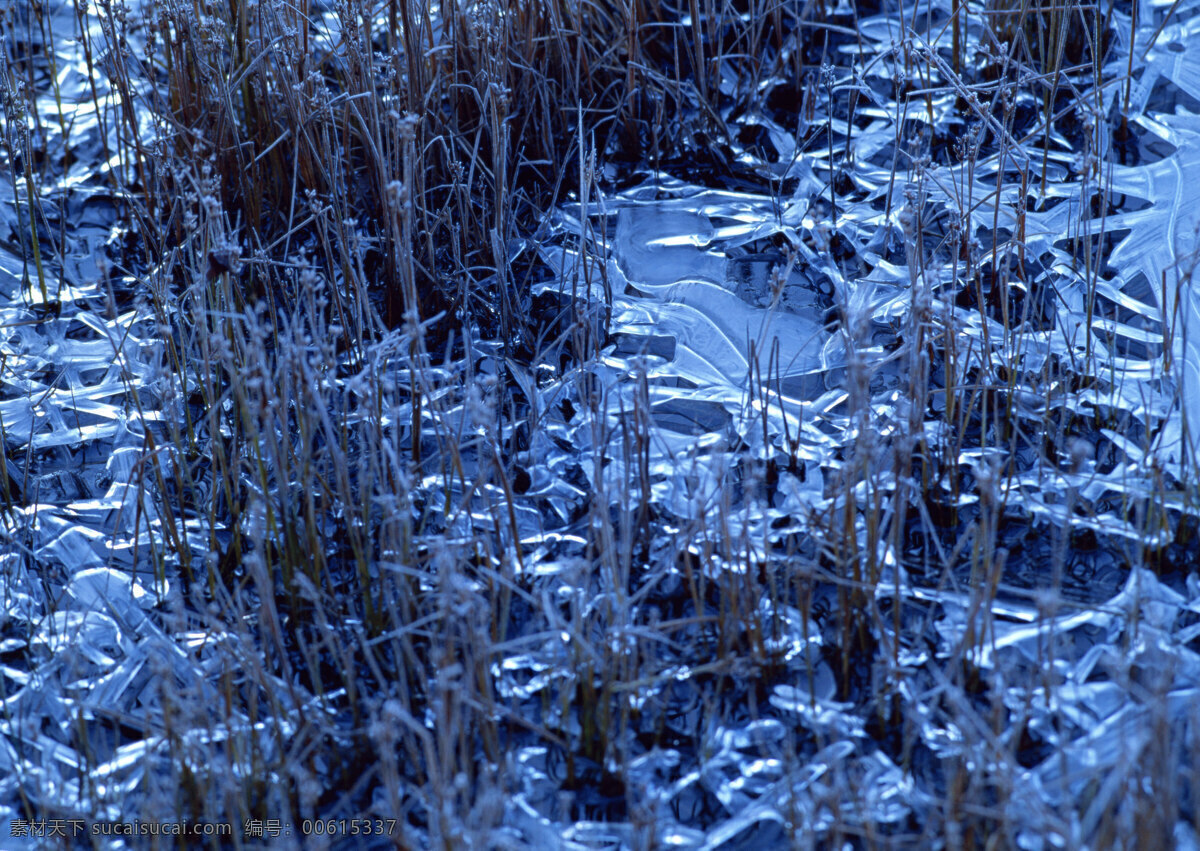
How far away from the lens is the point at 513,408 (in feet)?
6.97

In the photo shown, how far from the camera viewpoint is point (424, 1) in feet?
8.20

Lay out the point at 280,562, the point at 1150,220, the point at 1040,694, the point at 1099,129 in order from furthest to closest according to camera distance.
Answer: the point at 1099,129
the point at 1150,220
the point at 280,562
the point at 1040,694

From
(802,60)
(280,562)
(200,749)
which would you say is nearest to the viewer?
(200,749)

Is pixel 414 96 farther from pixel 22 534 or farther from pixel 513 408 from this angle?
pixel 22 534

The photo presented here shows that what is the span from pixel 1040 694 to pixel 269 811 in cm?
110

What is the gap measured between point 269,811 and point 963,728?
94cm

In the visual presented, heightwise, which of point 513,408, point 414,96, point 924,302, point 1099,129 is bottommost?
point 513,408

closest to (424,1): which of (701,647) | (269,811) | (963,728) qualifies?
(701,647)

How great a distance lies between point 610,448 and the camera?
217cm

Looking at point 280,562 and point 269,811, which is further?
point 280,562

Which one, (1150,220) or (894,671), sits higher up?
(1150,220)

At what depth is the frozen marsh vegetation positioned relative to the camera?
153 centimetres

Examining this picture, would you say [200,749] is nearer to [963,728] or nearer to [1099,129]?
[963,728]

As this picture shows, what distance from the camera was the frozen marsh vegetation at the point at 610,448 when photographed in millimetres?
1530
